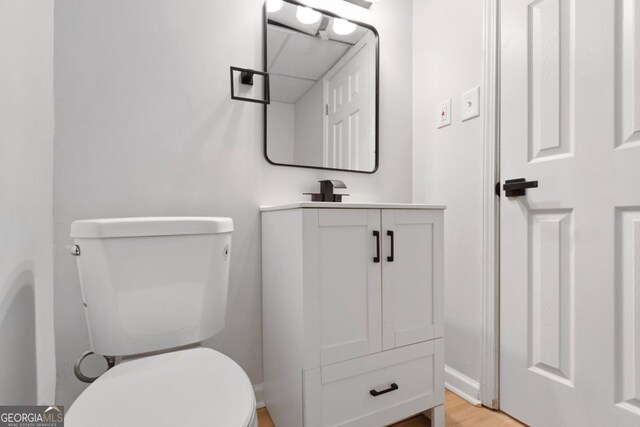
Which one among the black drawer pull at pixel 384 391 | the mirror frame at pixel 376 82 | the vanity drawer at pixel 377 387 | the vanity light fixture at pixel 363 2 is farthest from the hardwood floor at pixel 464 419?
the vanity light fixture at pixel 363 2

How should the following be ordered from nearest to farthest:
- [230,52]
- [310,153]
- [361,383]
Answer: [361,383]
[230,52]
[310,153]

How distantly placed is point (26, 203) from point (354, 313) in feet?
3.29

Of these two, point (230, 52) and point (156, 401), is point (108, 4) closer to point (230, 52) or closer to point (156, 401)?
point (230, 52)

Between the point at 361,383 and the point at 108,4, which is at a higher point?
the point at 108,4

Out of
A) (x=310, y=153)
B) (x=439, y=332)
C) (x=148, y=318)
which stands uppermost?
(x=310, y=153)

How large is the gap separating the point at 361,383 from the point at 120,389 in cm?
72

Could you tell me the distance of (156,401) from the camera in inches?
25.4

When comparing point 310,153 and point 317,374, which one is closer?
point 317,374

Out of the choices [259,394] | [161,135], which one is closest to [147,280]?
[161,135]

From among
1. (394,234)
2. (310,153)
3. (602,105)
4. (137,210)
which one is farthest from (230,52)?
(602,105)

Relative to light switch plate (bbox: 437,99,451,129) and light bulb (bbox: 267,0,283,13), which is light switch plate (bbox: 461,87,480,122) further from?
light bulb (bbox: 267,0,283,13)

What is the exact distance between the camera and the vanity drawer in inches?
39.5

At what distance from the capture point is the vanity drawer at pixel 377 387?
100 cm

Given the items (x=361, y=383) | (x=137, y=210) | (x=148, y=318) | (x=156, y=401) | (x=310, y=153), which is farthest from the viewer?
(x=310, y=153)
